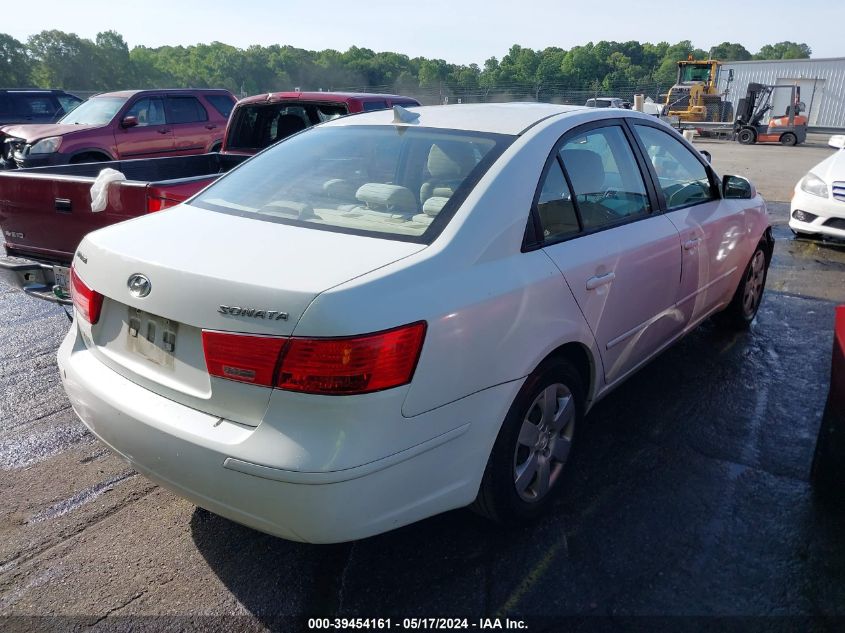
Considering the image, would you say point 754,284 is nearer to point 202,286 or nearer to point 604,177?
point 604,177

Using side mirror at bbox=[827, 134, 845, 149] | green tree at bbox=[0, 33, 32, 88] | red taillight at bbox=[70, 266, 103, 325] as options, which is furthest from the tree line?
red taillight at bbox=[70, 266, 103, 325]

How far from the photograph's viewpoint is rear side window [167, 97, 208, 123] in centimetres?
1140

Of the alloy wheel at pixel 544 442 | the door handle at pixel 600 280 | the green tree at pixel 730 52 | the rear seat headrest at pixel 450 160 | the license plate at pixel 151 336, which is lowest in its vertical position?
the alloy wheel at pixel 544 442

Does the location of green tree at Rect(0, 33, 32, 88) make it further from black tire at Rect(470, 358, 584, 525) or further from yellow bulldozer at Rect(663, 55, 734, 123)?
black tire at Rect(470, 358, 584, 525)

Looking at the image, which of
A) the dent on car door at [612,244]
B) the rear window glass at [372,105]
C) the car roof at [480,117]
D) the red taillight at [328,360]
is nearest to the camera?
the red taillight at [328,360]

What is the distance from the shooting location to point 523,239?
8.18 ft

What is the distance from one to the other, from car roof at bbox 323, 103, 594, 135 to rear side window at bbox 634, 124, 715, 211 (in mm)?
684

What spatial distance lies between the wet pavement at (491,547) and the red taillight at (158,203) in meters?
1.30

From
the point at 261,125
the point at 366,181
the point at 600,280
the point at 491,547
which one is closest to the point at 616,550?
the point at 491,547

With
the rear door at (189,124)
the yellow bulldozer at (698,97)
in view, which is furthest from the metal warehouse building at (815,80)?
the rear door at (189,124)

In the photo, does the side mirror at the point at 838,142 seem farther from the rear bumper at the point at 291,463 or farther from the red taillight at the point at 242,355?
the red taillight at the point at 242,355

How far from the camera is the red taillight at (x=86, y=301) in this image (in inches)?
96.9

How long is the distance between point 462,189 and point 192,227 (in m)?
1.07

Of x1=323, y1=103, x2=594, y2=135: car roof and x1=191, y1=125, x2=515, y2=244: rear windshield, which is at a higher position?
x1=323, y1=103, x2=594, y2=135: car roof
